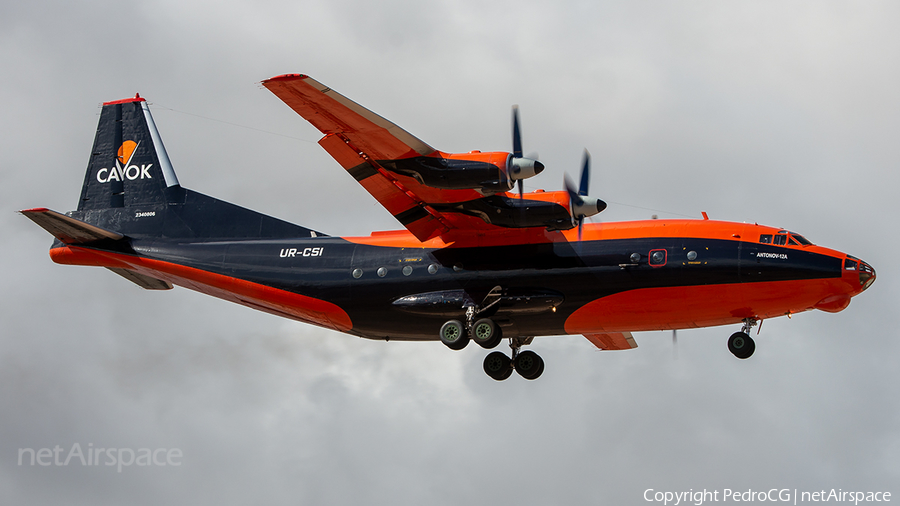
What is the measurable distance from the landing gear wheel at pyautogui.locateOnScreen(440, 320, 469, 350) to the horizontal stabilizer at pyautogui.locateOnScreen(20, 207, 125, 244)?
876 centimetres

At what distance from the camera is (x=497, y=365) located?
22375 mm

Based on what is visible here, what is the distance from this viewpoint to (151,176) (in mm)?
25219

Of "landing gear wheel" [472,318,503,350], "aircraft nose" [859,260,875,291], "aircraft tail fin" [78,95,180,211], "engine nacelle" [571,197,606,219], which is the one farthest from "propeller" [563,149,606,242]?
"aircraft tail fin" [78,95,180,211]

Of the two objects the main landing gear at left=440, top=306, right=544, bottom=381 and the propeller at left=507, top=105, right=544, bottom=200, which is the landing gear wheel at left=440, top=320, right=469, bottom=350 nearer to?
the main landing gear at left=440, top=306, right=544, bottom=381

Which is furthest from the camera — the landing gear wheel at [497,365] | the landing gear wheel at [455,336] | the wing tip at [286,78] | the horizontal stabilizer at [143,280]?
the horizontal stabilizer at [143,280]

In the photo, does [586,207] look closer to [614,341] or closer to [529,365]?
[529,365]

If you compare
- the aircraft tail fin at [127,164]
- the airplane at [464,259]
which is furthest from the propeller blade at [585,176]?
the aircraft tail fin at [127,164]

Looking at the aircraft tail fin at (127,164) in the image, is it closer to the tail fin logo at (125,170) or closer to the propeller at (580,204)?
the tail fin logo at (125,170)

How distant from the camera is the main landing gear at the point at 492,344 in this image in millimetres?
20359

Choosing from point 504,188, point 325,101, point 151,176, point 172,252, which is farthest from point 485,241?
point 151,176

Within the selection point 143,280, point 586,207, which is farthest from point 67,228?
point 586,207

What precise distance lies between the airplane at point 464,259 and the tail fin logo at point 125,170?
1612 millimetres

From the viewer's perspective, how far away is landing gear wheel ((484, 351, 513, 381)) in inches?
880

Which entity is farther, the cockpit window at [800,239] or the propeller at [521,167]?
the cockpit window at [800,239]
